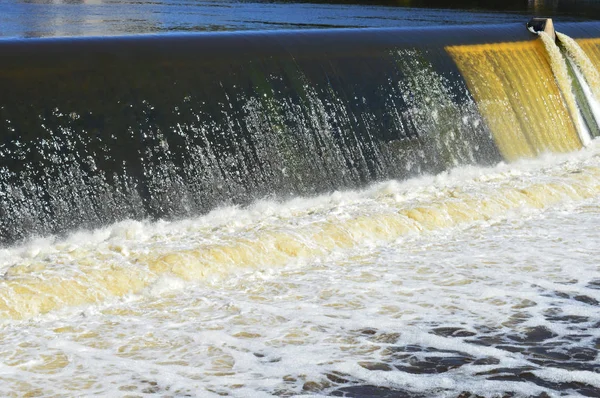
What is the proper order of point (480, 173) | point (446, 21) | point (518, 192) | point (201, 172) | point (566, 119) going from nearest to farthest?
1. point (201, 172)
2. point (518, 192)
3. point (480, 173)
4. point (566, 119)
5. point (446, 21)

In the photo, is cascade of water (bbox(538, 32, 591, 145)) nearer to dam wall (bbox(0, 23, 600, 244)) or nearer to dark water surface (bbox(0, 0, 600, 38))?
dam wall (bbox(0, 23, 600, 244))

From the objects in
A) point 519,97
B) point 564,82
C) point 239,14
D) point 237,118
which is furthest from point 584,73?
point 239,14

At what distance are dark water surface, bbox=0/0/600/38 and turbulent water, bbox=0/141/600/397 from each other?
26.0 ft

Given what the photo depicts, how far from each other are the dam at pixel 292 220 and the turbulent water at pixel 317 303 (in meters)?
0.02

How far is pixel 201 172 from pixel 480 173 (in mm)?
3538

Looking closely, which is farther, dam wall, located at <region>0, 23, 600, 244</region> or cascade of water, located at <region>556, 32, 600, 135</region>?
cascade of water, located at <region>556, 32, 600, 135</region>

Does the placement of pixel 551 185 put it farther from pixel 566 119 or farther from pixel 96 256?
pixel 96 256

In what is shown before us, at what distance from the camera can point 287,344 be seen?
17.3ft

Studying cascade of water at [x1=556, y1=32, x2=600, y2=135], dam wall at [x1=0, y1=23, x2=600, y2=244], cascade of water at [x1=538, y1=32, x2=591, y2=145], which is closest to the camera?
dam wall at [x1=0, y1=23, x2=600, y2=244]

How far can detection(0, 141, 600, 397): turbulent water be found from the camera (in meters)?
4.82

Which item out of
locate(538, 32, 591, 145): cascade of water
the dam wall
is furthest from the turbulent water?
locate(538, 32, 591, 145): cascade of water

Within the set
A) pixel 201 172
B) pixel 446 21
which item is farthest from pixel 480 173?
pixel 446 21

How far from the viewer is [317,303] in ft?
19.6

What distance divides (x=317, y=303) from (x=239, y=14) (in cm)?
1486
